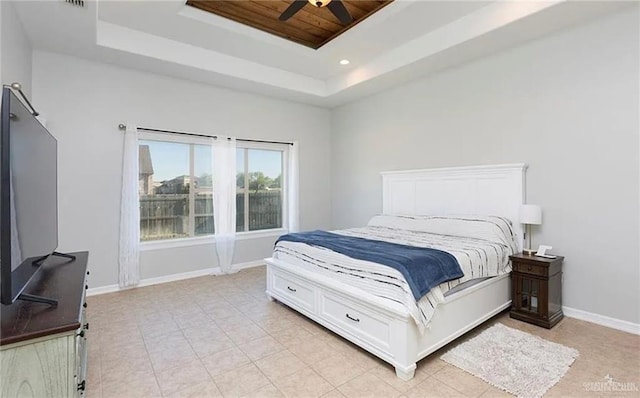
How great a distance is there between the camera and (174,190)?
4.63m

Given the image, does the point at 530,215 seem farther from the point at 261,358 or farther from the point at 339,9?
the point at 261,358

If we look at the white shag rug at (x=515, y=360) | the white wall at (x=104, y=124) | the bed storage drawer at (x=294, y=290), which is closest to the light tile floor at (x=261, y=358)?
the white shag rug at (x=515, y=360)

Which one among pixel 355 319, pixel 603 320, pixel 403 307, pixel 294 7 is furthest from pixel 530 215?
pixel 294 7

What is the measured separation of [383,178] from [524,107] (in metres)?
2.10

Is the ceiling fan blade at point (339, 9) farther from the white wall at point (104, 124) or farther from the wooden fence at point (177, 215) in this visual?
the wooden fence at point (177, 215)

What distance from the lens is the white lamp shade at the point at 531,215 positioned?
316 cm

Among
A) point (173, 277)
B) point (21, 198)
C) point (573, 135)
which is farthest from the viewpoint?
point (173, 277)

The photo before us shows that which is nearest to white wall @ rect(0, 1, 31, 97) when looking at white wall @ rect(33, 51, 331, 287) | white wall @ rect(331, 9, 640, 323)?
white wall @ rect(33, 51, 331, 287)

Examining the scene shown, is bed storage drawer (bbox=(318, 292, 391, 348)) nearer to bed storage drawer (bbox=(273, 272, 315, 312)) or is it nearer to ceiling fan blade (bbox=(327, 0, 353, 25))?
bed storage drawer (bbox=(273, 272, 315, 312))

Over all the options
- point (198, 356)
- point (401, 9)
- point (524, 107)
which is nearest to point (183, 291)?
point (198, 356)

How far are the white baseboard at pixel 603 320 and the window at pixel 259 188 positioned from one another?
164 inches

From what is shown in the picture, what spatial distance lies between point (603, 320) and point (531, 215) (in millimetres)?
1112

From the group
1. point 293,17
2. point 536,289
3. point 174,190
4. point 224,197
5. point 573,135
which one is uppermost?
point 293,17

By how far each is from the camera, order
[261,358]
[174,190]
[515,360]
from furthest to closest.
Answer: [174,190]
[261,358]
[515,360]
